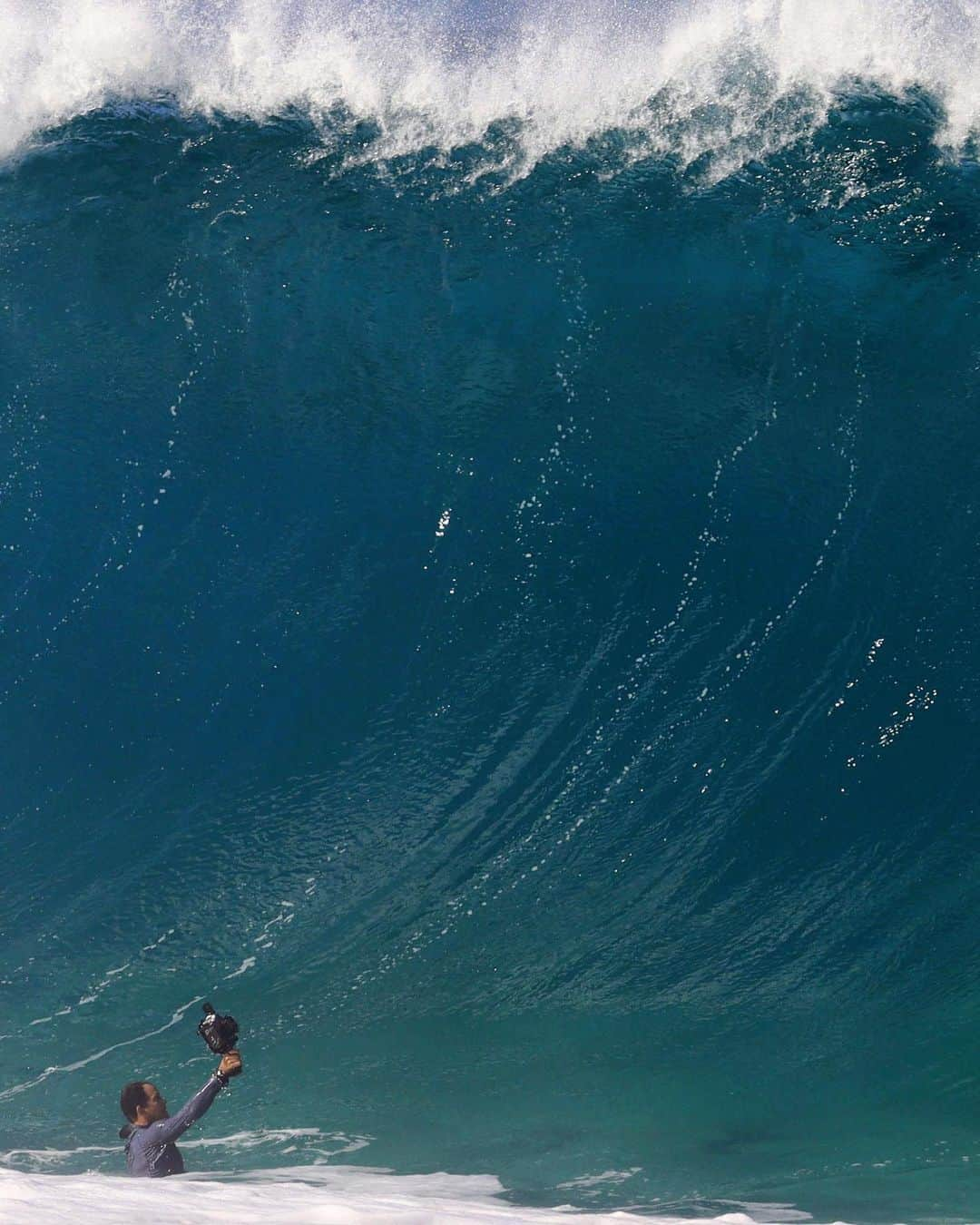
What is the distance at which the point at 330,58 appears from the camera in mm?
8391

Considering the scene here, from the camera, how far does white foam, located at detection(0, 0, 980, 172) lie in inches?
316

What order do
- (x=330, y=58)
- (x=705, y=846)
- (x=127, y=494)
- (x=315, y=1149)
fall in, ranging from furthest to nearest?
1. (x=330, y=58)
2. (x=127, y=494)
3. (x=705, y=846)
4. (x=315, y=1149)

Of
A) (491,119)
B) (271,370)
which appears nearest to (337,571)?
(271,370)

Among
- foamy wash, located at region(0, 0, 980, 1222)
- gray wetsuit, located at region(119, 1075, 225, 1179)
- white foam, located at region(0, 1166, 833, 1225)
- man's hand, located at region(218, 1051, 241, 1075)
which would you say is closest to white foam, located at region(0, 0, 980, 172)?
foamy wash, located at region(0, 0, 980, 1222)

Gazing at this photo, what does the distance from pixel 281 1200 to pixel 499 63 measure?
7335 mm

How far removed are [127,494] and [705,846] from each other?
14.6 feet

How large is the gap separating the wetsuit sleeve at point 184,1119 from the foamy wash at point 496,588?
1.25 m

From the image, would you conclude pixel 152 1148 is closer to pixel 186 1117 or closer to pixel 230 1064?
pixel 186 1117

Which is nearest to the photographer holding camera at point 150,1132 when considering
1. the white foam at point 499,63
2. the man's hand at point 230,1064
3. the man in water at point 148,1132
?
the man in water at point 148,1132

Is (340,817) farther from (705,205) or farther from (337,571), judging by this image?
(705,205)

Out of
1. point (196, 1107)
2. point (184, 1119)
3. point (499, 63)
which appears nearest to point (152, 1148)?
point (184, 1119)

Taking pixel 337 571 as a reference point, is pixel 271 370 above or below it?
above

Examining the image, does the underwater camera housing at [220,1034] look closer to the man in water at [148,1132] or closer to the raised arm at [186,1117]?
the raised arm at [186,1117]

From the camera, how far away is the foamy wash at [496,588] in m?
6.94
